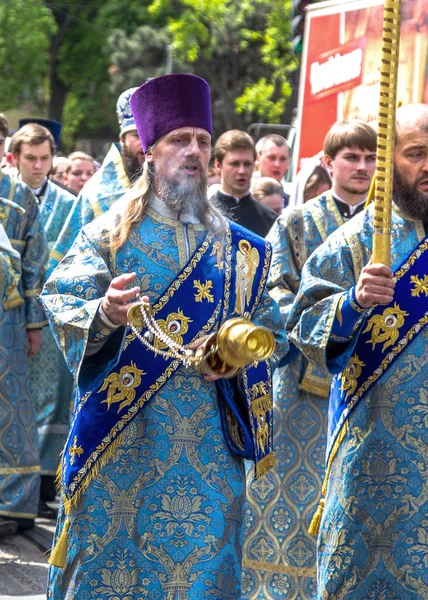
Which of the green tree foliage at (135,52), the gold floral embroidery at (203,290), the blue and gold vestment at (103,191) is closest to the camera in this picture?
the gold floral embroidery at (203,290)

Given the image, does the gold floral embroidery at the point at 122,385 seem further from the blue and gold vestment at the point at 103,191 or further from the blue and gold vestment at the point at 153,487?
the blue and gold vestment at the point at 103,191

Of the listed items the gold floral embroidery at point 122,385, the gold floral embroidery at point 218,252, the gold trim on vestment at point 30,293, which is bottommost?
the gold floral embroidery at point 122,385

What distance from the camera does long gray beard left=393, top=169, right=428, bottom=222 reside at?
17.1ft

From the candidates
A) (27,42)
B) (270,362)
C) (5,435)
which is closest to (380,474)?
(270,362)

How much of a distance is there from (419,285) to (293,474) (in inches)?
74.5

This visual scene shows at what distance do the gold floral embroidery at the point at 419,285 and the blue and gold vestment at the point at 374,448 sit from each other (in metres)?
0.02

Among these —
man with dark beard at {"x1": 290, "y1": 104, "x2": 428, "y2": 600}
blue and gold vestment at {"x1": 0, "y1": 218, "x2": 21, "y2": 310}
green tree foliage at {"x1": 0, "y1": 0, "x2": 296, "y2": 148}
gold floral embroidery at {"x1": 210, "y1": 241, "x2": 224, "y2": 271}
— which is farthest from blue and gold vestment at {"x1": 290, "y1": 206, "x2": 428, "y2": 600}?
green tree foliage at {"x1": 0, "y1": 0, "x2": 296, "y2": 148}

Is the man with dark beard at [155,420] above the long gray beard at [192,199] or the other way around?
the other way around

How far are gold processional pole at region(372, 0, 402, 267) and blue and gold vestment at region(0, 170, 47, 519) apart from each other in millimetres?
3787

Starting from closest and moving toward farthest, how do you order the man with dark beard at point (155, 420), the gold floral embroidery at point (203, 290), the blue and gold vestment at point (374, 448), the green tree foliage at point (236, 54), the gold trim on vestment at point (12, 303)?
the man with dark beard at point (155, 420), the gold floral embroidery at point (203, 290), the blue and gold vestment at point (374, 448), the gold trim on vestment at point (12, 303), the green tree foliage at point (236, 54)

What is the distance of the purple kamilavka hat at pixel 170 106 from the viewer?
5129 millimetres

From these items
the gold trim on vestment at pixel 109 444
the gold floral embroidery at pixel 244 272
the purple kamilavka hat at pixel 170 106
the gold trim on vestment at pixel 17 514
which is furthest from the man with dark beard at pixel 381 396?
the gold trim on vestment at pixel 17 514

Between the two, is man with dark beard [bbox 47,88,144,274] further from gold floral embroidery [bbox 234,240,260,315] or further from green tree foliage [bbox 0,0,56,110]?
green tree foliage [bbox 0,0,56,110]

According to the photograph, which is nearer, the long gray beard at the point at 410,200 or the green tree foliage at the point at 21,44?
the long gray beard at the point at 410,200
